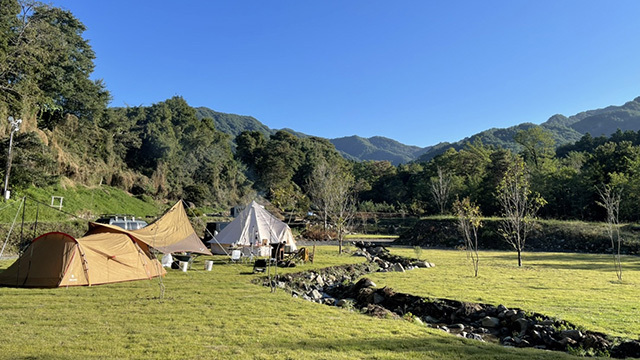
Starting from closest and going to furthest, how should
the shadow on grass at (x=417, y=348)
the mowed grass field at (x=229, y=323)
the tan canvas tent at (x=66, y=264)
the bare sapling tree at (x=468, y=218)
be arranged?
1. the mowed grass field at (x=229, y=323)
2. the shadow on grass at (x=417, y=348)
3. the tan canvas tent at (x=66, y=264)
4. the bare sapling tree at (x=468, y=218)

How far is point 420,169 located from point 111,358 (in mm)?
64655

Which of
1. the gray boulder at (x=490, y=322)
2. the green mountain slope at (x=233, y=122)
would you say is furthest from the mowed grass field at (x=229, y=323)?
the green mountain slope at (x=233, y=122)

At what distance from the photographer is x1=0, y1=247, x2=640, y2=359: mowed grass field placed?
527 cm

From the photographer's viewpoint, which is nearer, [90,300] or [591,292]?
[90,300]

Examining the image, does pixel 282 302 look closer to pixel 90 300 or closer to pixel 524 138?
pixel 90 300

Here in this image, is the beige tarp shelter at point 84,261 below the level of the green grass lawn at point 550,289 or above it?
above

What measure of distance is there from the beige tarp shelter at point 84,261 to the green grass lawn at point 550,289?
787 centimetres

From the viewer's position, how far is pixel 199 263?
1579cm

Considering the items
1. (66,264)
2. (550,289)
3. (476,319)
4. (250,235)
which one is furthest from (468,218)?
(66,264)

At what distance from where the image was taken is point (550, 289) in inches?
443

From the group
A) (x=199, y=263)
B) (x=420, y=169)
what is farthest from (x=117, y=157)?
(x=420, y=169)

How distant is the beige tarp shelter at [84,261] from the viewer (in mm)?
10000

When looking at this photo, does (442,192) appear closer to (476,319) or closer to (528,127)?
(476,319)

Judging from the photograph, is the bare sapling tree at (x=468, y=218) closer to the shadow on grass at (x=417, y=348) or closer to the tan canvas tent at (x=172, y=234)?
the shadow on grass at (x=417, y=348)
